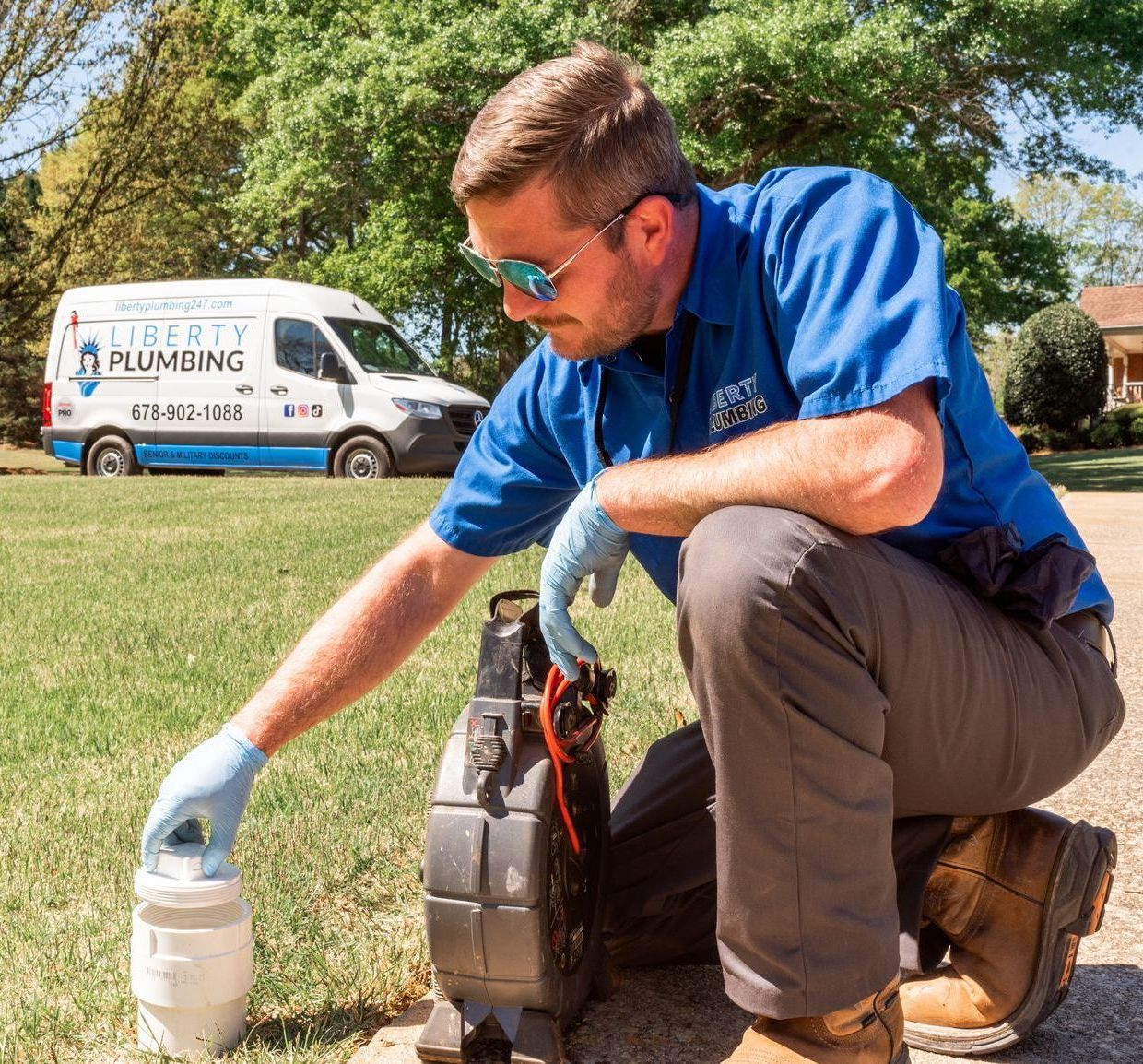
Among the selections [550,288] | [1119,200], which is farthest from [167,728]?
[1119,200]

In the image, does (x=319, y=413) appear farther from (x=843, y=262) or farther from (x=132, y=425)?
(x=843, y=262)

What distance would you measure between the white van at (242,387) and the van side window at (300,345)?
16mm

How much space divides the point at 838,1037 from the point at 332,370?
14874mm

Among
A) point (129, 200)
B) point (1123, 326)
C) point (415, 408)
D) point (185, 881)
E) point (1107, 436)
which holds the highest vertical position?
point (129, 200)

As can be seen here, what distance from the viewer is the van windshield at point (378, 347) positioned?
638 inches

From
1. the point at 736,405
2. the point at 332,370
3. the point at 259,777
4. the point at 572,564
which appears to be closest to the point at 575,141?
the point at 736,405

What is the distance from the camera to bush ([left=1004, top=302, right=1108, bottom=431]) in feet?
89.3

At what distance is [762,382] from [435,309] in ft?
79.5

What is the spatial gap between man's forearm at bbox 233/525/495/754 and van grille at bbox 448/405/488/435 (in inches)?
530

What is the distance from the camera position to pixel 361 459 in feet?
52.1

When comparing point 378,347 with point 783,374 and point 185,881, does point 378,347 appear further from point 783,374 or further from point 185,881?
point 185,881

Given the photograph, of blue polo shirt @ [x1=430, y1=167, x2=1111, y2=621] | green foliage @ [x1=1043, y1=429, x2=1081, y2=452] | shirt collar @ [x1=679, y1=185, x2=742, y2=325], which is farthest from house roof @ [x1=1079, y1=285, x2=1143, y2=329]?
shirt collar @ [x1=679, y1=185, x2=742, y2=325]

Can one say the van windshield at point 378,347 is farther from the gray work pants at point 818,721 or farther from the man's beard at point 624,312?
the gray work pants at point 818,721

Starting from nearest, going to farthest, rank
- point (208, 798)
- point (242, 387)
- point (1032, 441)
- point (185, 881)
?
point (185, 881)
point (208, 798)
point (242, 387)
point (1032, 441)
